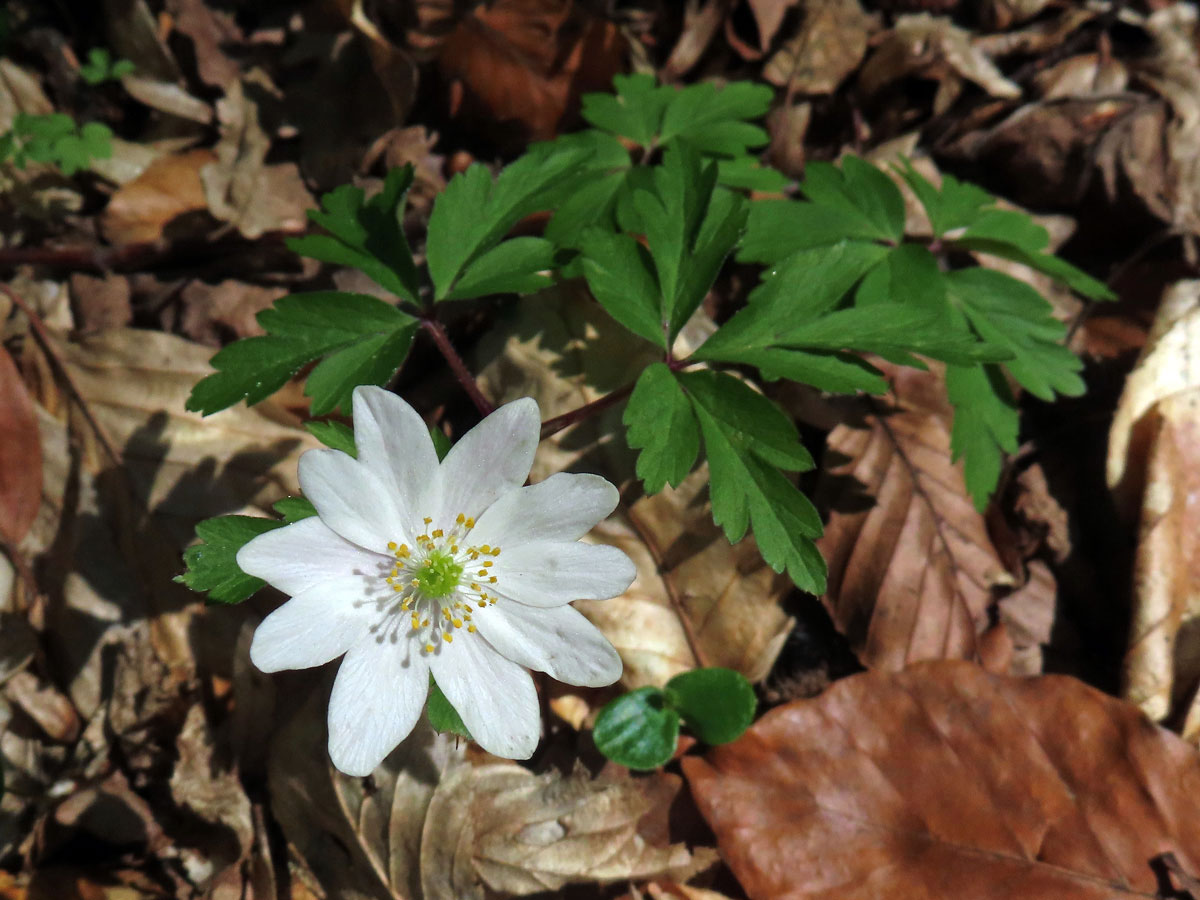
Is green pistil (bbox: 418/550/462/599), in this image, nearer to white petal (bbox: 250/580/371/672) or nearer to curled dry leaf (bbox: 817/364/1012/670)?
white petal (bbox: 250/580/371/672)

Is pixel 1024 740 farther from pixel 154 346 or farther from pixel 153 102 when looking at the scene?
pixel 153 102

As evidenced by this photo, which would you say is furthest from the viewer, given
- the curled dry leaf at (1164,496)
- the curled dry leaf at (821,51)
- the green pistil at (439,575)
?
the curled dry leaf at (821,51)

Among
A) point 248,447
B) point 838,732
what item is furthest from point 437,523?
point 838,732

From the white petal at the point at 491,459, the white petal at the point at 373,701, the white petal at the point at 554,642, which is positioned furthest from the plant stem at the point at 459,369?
the white petal at the point at 373,701

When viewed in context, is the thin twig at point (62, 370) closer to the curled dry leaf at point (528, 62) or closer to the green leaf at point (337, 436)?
the green leaf at point (337, 436)

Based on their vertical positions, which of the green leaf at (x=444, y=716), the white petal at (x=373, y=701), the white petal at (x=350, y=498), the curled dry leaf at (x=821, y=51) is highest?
the curled dry leaf at (x=821, y=51)

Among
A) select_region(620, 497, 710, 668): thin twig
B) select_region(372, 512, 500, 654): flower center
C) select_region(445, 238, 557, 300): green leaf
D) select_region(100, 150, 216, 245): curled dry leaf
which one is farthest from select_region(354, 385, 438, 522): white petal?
select_region(100, 150, 216, 245): curled dry leaf
